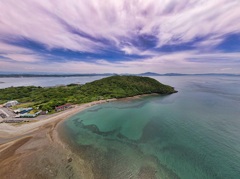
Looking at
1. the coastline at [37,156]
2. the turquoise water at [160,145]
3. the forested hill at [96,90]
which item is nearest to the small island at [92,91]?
the forested hill at [96,90]

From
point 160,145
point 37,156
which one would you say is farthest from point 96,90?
point 160,145

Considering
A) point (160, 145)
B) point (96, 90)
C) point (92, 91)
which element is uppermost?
point (96, 90)

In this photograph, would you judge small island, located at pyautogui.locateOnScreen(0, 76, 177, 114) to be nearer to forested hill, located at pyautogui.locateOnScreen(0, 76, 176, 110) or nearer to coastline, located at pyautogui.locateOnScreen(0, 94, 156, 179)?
forested hill, located at pyautogui.locateOnScreen(0, 76, 176, 110)

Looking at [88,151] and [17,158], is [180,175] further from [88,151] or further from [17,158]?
[17,158]

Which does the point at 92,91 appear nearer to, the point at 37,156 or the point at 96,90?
the point at 96,90

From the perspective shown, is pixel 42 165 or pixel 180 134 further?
pixel 180 134

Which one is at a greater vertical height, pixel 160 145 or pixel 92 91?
pixel 92 91

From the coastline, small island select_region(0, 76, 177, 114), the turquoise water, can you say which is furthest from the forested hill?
the turquoise water

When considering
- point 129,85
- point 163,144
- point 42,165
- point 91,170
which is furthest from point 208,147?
point 129,85
